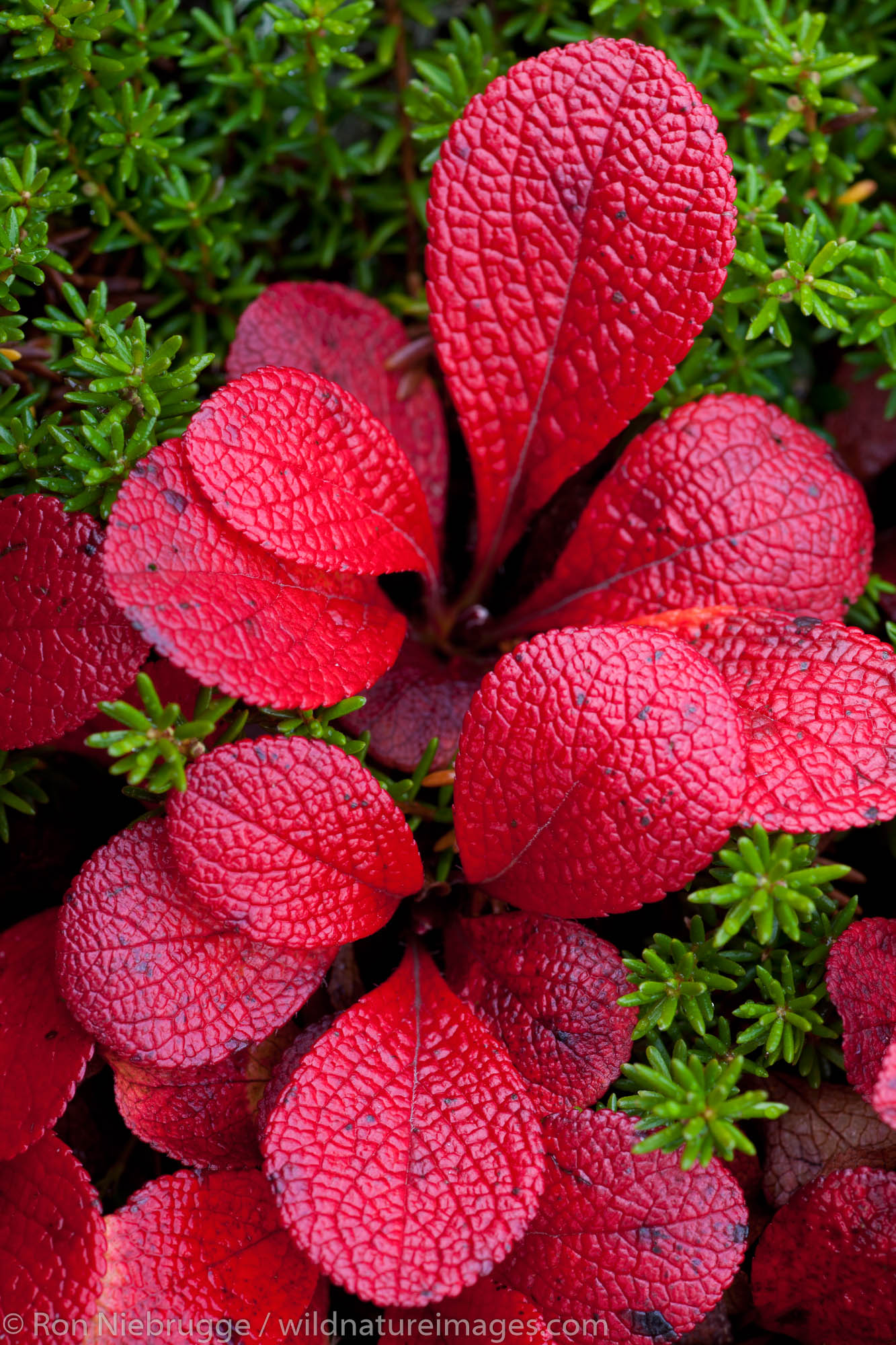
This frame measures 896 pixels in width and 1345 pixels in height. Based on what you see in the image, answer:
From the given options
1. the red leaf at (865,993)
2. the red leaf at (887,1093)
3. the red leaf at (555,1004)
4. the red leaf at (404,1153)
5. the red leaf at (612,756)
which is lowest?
the red leaf at (404,1153)

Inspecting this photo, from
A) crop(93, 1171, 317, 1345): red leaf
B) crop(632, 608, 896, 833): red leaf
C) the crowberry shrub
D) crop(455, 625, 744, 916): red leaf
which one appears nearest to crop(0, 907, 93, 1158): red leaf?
the crowberry shrub

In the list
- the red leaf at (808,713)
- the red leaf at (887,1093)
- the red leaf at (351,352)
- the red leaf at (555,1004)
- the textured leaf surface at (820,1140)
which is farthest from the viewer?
the red leaf at (351,352)

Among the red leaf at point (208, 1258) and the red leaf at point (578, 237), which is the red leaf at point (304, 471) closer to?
the red leaf at point (578, 237)

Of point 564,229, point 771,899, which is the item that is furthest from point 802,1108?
point 564,229

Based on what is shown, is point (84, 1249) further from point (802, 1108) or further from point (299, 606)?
point (802, 1108)

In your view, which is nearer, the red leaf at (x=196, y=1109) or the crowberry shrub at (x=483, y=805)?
the crowberry shrub at (x=483, y=805)

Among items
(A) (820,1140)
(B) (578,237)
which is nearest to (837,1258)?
(A) (820,1140)

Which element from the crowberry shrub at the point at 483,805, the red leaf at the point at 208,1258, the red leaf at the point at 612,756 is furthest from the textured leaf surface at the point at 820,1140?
the red leaf at the point at 208,1258
